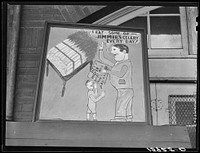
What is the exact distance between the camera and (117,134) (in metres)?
1.62

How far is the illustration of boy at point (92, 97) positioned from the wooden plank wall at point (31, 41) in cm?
44

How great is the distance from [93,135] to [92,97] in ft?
0.78

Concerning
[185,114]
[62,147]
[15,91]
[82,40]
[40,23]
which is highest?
[40,23]

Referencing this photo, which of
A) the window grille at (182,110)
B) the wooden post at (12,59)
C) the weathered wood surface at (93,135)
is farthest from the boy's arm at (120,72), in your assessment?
the wooden post at (12,59)

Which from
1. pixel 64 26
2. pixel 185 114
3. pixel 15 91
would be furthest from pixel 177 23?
pixel 15 91

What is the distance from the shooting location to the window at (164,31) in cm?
230

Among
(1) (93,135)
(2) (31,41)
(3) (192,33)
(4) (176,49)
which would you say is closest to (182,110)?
(4) (176,49)

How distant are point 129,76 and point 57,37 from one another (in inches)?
20.3

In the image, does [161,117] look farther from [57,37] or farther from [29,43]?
[29,43]

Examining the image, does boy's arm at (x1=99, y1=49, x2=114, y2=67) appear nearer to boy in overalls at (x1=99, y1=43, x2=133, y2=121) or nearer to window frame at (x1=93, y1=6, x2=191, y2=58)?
boy in overalls at (x1=99, y1=43, x2=133, y2=121)

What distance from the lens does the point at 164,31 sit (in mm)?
2357

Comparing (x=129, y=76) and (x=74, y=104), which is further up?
(x=129, y=76)

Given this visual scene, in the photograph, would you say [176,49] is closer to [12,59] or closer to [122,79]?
[122,79]

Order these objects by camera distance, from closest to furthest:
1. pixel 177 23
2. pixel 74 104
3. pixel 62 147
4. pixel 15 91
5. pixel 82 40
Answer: pixel 62 147
pixel 74 104
pixel 82 40
pixel 15 91
pixel 177 23
